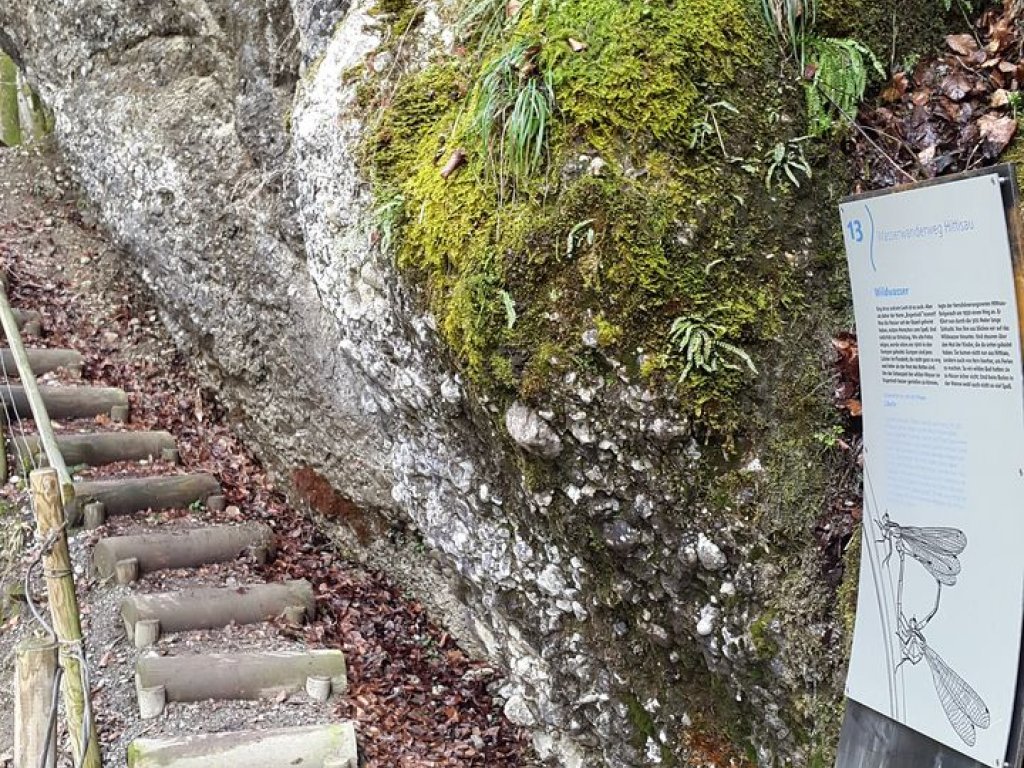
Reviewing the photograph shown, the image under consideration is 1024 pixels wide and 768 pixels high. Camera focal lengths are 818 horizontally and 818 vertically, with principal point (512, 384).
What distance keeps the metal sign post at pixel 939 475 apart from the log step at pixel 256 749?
119 inches

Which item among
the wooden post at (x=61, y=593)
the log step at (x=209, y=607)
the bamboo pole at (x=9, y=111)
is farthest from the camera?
the bamboo pole at (x=9, y=111)

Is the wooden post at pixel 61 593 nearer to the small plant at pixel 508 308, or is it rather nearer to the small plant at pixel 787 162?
the small plant at pixel 508 308

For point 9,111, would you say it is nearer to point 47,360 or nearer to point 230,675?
point 47,360

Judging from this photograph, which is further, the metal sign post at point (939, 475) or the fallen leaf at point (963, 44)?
the fallen leaf at point (963, 44)

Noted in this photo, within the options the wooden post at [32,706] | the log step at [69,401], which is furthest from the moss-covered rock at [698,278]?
the log step at [69,401]

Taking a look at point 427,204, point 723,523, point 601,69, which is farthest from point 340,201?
point 723,523

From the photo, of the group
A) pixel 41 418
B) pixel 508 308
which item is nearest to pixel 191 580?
pixel 41 418

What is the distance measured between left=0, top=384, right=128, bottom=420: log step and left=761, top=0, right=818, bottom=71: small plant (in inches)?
216

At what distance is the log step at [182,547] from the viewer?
5.25 meters

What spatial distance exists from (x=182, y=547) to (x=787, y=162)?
178 inches

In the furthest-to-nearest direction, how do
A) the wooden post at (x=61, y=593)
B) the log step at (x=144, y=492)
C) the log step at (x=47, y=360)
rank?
1. the log step at (x=47, y=360)
2. the log step at (x=144, y=492)
3. the wooden post at (x=61, y=593)

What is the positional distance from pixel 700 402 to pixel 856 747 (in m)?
1.12

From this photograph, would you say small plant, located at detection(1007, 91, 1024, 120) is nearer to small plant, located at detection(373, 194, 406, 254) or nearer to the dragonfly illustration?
the dragonfly illustration

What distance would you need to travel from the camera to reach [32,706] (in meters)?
2.98
